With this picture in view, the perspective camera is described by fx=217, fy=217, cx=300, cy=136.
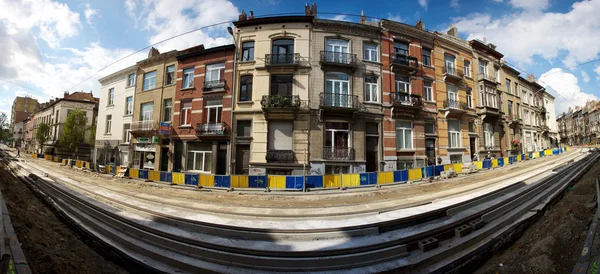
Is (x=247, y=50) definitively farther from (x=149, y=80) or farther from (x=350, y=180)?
(x=350, y=180)

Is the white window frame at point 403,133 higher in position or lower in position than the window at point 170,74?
lower

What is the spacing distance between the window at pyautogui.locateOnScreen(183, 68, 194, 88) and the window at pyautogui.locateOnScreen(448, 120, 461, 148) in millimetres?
24661

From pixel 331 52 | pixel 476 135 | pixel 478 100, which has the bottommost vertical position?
pixel 476 135

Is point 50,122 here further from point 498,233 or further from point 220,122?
point 498,233

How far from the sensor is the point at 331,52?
16844 millimetres

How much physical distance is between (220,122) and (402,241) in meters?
15.9

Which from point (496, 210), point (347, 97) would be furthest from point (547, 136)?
point (496, 210)

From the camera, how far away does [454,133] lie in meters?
21.2

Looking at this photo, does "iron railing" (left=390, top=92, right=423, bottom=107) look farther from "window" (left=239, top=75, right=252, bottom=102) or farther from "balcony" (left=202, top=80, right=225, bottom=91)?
"balcony" (left=202, top=80, right=225, bottom=91)

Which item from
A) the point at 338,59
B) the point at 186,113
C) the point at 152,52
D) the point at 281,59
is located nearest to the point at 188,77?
the point at 186,113

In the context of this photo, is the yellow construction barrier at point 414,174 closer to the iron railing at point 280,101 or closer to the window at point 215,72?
the iron railing at point 280,101

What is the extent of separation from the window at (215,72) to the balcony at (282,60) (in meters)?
4.27

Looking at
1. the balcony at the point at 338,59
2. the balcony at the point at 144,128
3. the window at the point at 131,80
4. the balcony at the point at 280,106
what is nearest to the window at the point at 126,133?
the balcony at the point at 144,128

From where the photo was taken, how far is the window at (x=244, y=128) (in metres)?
17.3
